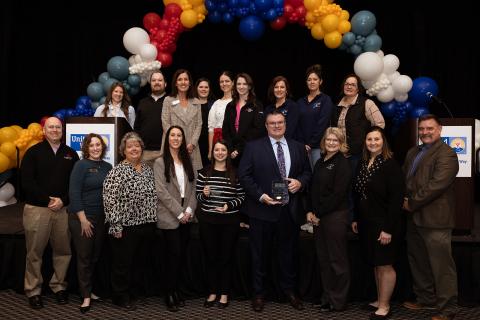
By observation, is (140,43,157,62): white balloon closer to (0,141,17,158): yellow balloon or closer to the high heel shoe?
(0,141,17,158): yellow balloon

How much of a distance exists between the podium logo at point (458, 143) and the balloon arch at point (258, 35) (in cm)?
158

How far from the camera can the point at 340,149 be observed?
368 centimetres

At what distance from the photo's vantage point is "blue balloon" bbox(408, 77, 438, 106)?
5.64 meters

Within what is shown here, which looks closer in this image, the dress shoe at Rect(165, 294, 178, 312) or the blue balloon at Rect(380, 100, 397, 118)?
the dress shoe at Rect(165, 294, 178, 312)

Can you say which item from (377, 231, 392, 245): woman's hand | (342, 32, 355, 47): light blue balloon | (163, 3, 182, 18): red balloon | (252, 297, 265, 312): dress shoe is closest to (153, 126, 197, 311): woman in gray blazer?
(252, 297, 265, 312): dress shoe

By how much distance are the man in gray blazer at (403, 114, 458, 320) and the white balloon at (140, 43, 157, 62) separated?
129 inches

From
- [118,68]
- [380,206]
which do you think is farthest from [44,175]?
[380,206]

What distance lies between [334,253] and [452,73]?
3.89 m

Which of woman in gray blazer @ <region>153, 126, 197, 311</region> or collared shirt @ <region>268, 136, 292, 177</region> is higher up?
collared shirt @ <region>268, 136, 292, 177</region>

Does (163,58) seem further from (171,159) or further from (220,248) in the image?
(220,248)

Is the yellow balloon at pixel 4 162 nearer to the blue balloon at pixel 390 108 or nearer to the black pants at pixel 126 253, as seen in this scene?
the black pants at pixel 126 253

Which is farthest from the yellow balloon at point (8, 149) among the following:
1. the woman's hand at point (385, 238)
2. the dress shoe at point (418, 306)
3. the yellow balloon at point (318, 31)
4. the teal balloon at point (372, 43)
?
the dress shoe at point (418, 306)

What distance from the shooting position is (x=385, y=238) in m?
3.53

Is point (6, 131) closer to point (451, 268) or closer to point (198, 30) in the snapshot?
point (198, 30)
